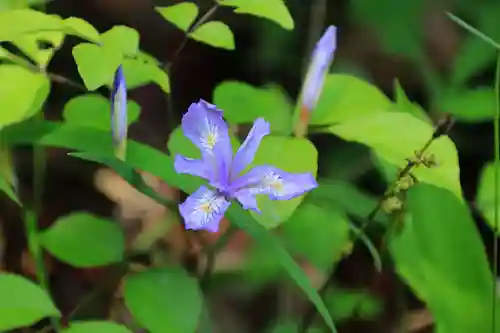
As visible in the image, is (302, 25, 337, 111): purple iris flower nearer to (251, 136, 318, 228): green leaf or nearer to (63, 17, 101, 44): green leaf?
(251, 136, 318, 228): green leaf

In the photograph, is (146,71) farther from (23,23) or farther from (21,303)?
(21,303)

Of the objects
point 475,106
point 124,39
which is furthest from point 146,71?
point 475,106

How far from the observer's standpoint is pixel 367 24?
159 centimetres

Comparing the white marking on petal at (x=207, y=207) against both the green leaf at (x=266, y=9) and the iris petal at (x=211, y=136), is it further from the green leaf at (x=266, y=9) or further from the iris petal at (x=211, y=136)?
the green leaf at (x=266, y=9)

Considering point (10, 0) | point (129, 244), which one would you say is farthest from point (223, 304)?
point (10, 0)

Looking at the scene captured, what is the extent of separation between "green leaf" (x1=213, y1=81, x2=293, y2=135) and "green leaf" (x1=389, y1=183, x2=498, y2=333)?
6.6 inches

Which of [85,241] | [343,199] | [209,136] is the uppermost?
[209,136]

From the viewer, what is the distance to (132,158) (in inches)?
31.1

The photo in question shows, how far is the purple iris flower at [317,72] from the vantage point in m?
0.79

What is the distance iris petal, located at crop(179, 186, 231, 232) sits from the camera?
0.63m

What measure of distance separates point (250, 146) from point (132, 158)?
0.15 m

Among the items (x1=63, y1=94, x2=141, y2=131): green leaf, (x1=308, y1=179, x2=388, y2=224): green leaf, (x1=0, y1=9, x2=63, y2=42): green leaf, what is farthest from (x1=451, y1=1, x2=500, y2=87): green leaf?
(x1=0, y1=9, x2=63, y2=42): green leaf

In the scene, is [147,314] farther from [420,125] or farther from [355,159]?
[355,159]

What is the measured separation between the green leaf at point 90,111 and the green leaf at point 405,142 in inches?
9.3
